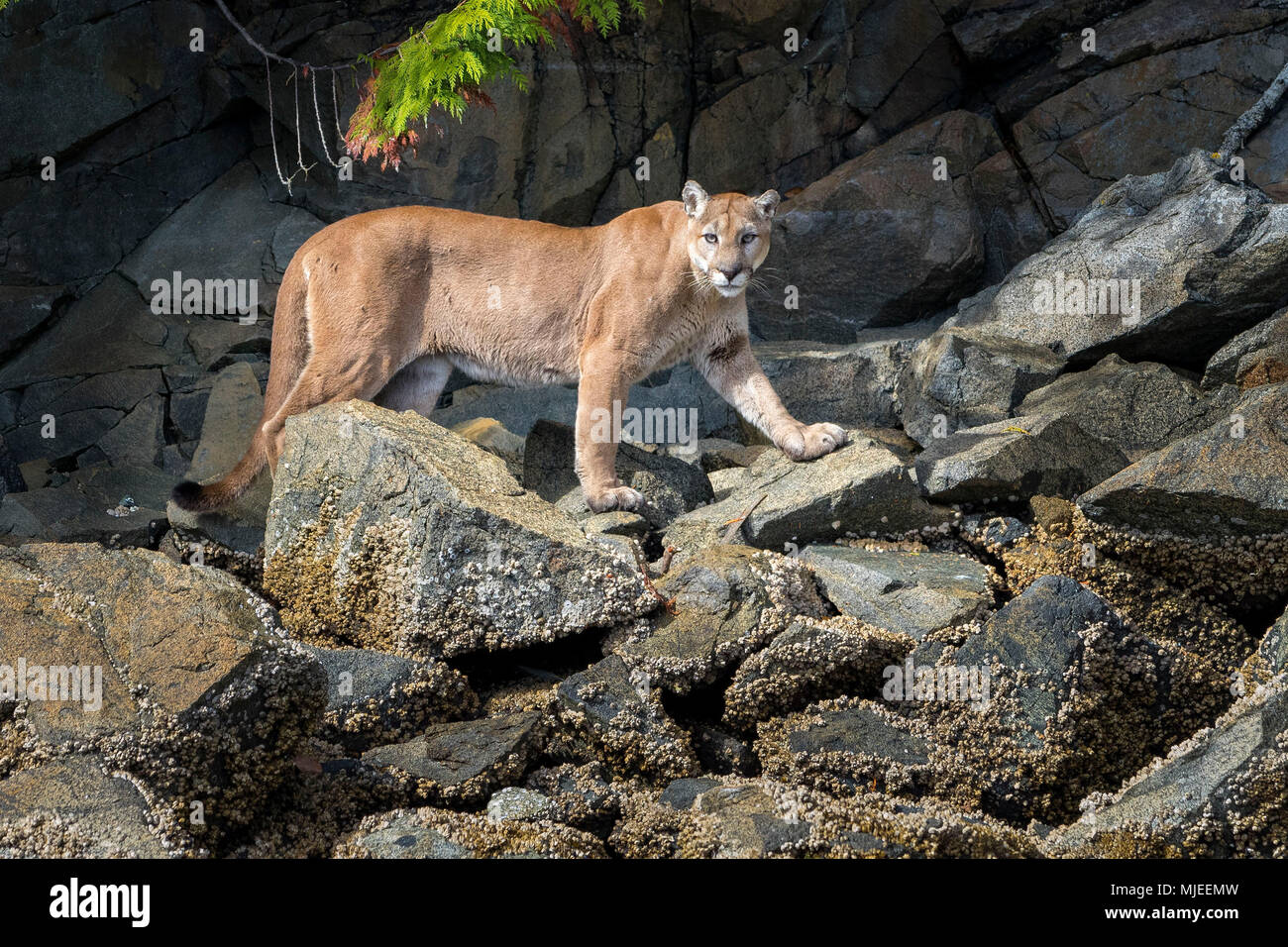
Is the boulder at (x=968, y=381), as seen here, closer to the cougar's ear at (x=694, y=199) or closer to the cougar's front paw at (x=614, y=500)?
the cougar's ear at (x=694, y=199)

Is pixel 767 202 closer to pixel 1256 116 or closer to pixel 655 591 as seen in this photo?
pixel 655 591

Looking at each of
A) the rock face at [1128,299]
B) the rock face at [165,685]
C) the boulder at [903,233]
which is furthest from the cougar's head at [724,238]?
the rock face at [165,685]

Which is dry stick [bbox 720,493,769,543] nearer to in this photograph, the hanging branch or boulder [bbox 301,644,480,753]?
boulder [bbox 301,644,480,753]

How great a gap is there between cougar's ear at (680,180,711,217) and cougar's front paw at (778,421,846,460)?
1.34 meters

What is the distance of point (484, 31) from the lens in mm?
7324

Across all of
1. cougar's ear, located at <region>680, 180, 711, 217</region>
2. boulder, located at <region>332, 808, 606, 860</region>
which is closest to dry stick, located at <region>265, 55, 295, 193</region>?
cougar's ear, located at <region>680, 180, 711, 217</region>

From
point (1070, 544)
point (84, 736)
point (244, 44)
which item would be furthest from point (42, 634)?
point (244, 44)

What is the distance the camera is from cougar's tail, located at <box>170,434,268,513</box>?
638 cm

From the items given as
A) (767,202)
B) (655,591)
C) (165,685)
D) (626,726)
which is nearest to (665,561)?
(655,591)

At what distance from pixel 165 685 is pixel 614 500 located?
2679 millimetres

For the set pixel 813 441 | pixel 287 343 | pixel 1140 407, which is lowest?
pixel 813 441

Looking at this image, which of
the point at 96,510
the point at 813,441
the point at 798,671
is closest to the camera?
the point at 798,671

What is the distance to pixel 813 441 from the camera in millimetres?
6383
